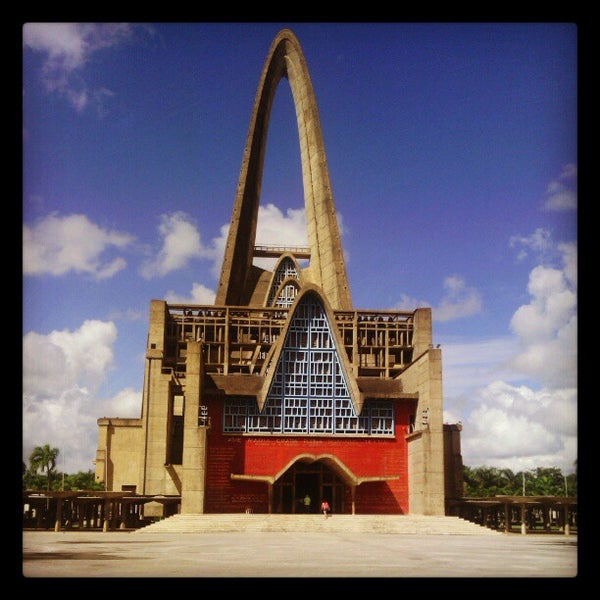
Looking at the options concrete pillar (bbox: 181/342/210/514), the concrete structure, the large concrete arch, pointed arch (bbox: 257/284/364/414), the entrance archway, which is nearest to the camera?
concrete pillar (bbox: 181/342/210/514)

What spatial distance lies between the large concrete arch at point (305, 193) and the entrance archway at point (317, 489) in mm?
16729

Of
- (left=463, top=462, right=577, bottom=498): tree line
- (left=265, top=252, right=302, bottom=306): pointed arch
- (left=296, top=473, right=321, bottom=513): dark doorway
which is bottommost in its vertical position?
(left=463, top=462, right=577, bottom=498): tree line

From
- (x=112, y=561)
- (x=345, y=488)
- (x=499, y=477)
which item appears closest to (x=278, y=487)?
(x=345, y=488)

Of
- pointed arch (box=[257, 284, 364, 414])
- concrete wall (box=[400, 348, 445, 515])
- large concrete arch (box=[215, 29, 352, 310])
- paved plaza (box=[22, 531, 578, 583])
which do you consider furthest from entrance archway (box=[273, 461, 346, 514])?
paved plaza (box=[22, 531, 578, 583])

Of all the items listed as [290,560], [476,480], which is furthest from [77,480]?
[290,560]

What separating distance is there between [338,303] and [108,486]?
20837 millimetres

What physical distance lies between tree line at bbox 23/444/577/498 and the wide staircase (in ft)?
75.0

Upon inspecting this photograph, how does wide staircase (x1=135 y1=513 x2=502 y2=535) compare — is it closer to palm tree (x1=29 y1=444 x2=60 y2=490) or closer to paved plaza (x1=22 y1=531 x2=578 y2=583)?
paved plaza (x1=22 y1=531 x2=578 y2=583)

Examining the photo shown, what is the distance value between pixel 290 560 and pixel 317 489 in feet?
86.8

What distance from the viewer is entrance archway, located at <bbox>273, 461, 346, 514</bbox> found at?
1607 inches

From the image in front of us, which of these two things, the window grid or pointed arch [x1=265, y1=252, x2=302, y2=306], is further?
pointed arch [x1=265, y1=252, x2=302, y2=306]

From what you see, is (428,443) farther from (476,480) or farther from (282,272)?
(476,480)

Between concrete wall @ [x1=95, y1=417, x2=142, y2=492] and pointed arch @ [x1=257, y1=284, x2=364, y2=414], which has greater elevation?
pointed arch @ [x1=257, y1=284, x2=364, y2=414]
